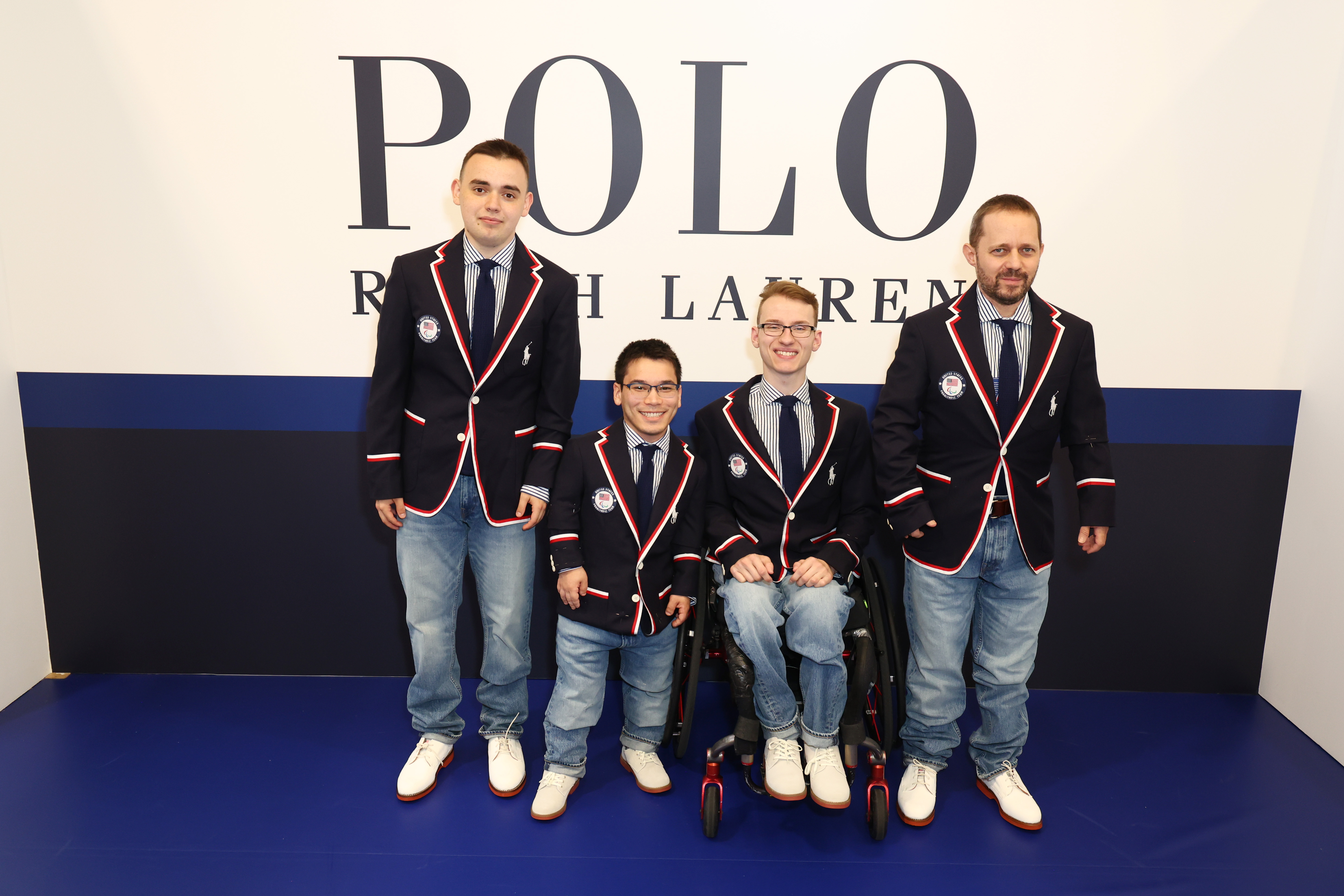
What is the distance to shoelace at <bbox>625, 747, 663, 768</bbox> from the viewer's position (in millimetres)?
2422

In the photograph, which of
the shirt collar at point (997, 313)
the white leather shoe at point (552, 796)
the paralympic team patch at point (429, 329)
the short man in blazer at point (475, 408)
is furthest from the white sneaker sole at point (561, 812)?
the shirt collar at point (997, 313)

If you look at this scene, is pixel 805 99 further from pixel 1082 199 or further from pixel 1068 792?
pixel 1068 792

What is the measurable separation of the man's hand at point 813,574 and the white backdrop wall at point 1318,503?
1738 millimetres

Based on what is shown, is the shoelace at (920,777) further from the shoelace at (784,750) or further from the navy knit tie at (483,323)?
the navy knit tie at (483,323)

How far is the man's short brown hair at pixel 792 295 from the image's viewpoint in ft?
7.44

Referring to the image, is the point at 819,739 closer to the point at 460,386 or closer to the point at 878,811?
the point at 878,811

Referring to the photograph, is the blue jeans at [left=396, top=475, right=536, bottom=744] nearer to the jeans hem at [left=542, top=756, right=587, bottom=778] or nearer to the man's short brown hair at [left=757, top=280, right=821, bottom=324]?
the jeans hem at [left=542, top=756, right=587, bottom=778]

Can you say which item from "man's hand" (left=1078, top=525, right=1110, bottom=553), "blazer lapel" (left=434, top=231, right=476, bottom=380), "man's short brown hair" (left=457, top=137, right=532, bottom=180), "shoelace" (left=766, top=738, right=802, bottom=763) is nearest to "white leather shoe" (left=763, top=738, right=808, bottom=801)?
"shoelace" (left=766, top=738, right=802, bottom=763)

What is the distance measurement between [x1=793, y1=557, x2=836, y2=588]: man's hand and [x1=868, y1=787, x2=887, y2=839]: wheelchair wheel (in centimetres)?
55

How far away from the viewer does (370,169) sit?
267cm

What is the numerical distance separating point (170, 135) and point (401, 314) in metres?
1.21

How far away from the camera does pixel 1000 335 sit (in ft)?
7.09

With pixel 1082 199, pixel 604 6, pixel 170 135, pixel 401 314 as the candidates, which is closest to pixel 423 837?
pixel 401 314

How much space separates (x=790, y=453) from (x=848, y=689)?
2.16 feet
